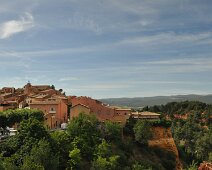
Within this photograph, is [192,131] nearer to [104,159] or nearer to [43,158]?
[104,159]

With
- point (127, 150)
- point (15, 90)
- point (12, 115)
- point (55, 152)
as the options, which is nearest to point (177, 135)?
point (127, 150)

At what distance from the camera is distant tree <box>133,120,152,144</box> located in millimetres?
76600

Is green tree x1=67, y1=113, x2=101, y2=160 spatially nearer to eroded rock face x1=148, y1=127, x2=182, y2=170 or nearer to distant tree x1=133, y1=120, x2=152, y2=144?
distant tree x1=133, y1=120, x2=152, y2=144

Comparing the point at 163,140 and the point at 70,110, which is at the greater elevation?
the point at 70,110

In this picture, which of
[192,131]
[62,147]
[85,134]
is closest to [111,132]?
[85,134]

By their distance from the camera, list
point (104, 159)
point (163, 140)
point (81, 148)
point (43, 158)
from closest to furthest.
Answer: point (43, 158) < point (104, 159) < point (81, 148) < point (163, 140)

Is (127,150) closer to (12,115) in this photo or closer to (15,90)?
(12,115)

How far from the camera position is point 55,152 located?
180 ft

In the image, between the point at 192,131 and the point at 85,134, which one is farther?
the point at 192,131

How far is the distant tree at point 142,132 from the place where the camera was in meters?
76.6

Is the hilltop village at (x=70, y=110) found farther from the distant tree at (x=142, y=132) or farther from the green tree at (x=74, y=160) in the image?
the green tree at (x=74, y=160)

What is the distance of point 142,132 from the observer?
76562 mm

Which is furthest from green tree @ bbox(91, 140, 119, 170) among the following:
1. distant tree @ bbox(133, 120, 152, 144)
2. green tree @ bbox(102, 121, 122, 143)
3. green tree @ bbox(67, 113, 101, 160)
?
distant tree @ bbox(133, 120, 152, 144)

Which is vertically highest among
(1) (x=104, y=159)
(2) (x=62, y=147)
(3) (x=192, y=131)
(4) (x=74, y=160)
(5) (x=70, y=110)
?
(5) (x=70, y=110)
